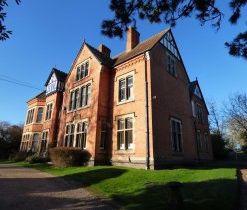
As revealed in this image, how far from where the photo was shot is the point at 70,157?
18.9 meters

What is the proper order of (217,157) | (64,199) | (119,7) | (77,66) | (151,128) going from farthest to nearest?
(217,157) → (77,66) → (151,128) → (64,199) → (119,7)

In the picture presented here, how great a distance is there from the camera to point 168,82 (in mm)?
21766

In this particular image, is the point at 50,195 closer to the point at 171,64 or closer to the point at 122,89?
the point at 122,89

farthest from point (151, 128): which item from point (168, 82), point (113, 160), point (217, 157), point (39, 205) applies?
point (217, 157)

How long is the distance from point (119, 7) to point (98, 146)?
1389 cm

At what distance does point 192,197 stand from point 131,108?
432 inches

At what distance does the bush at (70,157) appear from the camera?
62.1 ft

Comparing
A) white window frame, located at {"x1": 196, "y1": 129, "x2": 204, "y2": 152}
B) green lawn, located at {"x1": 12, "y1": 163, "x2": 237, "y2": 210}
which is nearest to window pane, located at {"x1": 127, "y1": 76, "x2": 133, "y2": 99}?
green lawn, located at {"x1": 12, "y1": 163, "x2": 237, "y2": 210}

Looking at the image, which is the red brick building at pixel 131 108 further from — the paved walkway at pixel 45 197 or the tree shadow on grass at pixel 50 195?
the paved walkway at pixel 45 197

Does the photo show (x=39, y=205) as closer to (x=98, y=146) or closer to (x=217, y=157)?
(x=98, y=146)

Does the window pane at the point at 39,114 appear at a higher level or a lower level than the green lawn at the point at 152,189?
higher

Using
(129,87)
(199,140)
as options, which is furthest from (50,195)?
(199,140)

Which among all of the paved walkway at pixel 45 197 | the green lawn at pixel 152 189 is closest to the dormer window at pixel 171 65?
the green lawn at pixel 152 189

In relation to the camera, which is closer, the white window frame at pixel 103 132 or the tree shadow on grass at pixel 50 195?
the tree shadow on grass at pixel 50 195
